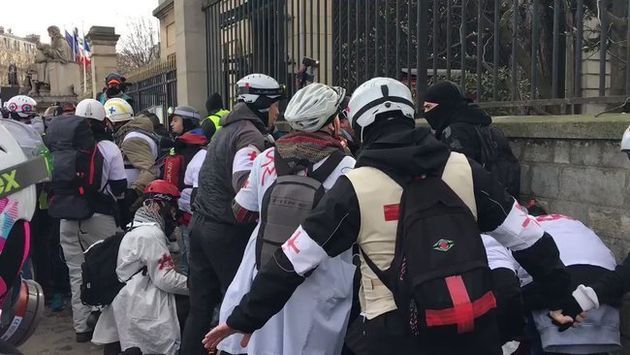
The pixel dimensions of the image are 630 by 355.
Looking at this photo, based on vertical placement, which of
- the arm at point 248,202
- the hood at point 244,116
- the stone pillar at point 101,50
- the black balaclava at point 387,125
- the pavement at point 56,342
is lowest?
the pavement at point 56,342

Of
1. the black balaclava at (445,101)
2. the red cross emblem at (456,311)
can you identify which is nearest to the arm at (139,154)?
the black balaclava at (445,101)

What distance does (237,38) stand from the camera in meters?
9.08

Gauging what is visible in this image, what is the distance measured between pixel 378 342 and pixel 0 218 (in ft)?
4.82

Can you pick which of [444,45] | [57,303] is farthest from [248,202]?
[57,303]

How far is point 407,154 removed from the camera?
2.37m

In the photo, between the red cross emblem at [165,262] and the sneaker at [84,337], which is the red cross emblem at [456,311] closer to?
the red cross emblem at [165,262]

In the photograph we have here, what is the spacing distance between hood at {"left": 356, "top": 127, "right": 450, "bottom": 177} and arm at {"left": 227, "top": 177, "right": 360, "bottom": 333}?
150mm

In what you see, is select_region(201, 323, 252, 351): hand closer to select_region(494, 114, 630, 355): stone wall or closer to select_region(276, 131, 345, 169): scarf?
select_region(276, 131, 345, 169): scarf

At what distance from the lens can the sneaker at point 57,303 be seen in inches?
265

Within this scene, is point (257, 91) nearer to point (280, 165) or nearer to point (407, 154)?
point (280, 165)

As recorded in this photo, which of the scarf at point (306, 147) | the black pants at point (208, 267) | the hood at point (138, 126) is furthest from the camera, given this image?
the hood at point (138, 126)

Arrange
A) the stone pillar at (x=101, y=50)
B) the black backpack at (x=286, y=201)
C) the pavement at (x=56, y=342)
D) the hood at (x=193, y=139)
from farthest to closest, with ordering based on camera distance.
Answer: the stone pillar at (x=101, y=50), the hood at (x=193, y=139), the pavement at (x=56, y=342), the black backpack at (x=286, y=201)

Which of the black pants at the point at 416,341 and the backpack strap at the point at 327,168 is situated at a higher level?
the backpack strap at the point at 327,168

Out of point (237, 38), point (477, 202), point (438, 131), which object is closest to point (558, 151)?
point (438, 131)
